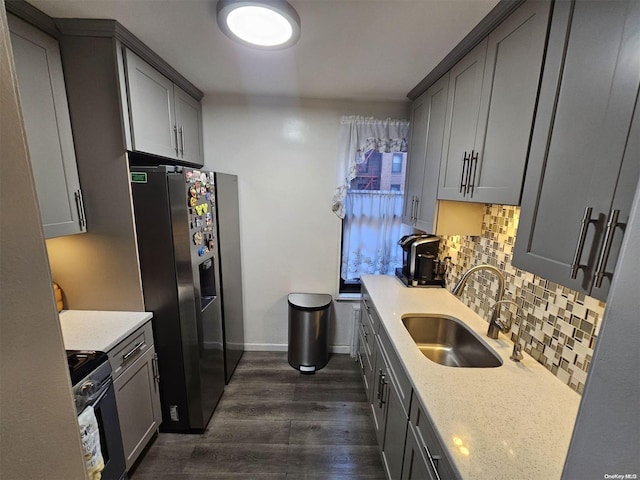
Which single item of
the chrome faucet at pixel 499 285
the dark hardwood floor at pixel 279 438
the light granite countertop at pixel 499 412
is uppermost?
the chrome faucet at pixel 499 285

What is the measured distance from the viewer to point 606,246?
2.22ft

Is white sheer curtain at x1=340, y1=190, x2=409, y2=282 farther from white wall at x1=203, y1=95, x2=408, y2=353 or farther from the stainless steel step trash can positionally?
the stainless steel step trash can

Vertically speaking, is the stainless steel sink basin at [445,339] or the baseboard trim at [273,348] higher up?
the stainless steel sink basin at [445,339]

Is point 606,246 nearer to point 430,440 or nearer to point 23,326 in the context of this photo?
point 430,440

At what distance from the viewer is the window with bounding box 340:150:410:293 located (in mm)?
2521

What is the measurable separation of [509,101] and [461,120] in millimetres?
386

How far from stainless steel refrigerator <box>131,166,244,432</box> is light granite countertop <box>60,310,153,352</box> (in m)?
0.13

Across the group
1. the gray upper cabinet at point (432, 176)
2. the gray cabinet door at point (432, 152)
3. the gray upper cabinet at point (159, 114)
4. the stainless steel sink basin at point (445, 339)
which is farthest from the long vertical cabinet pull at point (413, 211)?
the gray upper cabinet at point (159, 114)

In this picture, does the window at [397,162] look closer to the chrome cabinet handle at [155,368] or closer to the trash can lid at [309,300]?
the trash can lid at [309,300]

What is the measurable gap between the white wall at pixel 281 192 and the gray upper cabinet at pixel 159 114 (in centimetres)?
30

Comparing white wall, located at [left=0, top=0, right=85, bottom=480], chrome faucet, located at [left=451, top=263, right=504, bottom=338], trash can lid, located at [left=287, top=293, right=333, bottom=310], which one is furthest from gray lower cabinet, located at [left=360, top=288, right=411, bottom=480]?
white wall, located at [left=0, top=0, right=85, bottom=480]

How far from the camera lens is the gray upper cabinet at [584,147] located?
2.18ft

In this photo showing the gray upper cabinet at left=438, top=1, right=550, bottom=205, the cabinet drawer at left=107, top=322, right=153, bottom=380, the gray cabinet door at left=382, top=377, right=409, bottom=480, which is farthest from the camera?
the cabinet drawer at left=107, top=322, right=153, bottom=380

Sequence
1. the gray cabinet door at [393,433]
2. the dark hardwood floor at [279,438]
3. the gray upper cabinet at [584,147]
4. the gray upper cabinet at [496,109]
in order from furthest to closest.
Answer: the dark hardwood floor at [279,438] < the gray cabinet door at [393,433] < the gray upper cabinet at [496,109] < the gray upper cabinet at [584,147]
